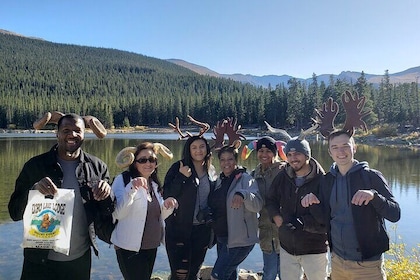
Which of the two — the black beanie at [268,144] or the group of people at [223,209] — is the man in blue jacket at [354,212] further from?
the black beanie at [268,144]

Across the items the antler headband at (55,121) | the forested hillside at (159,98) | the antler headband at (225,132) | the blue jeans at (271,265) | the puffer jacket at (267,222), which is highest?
the forested hillside at (159,98)

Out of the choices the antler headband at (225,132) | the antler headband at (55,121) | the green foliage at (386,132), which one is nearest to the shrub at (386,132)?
the green foliage at (386,132)

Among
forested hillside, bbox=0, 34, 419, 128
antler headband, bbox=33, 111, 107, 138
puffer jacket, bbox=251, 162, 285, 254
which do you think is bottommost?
puffer jacket, bbox=251, 162, 285, 254

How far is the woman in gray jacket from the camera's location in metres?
4.74

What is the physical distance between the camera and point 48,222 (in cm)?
314

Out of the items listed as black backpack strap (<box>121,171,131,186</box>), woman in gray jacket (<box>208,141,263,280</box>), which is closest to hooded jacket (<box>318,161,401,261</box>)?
woman in gray jacket (<box>208,141,263,280</box>)

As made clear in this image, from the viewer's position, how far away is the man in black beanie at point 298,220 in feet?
13.6

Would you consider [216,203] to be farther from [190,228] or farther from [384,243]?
[384,243]

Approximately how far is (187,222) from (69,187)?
1673mm

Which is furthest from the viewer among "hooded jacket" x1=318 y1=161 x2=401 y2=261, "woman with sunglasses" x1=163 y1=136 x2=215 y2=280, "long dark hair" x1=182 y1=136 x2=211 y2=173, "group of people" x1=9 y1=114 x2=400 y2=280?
"long dark hair" x1=182 y1=136 x2=211 y2=173

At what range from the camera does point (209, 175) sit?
495cm

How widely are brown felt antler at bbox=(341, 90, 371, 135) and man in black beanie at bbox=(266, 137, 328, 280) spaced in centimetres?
53

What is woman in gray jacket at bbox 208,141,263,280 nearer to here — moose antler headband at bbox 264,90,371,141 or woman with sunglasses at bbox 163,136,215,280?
woman with sunglasses at bbox 163,136,215,280

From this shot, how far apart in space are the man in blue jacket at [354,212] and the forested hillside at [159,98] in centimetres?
6375
